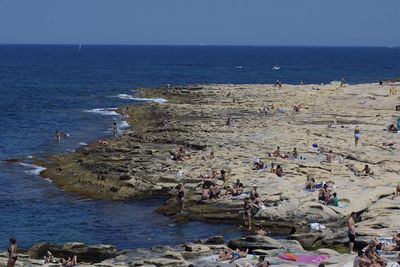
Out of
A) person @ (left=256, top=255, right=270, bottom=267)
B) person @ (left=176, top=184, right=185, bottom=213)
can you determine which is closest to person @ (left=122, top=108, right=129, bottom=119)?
person @ (left=176, top=184, right=185, bottom=213)

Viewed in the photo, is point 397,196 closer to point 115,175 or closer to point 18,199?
point 115,175

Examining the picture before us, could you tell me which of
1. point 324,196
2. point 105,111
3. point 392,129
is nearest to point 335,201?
point 324,196

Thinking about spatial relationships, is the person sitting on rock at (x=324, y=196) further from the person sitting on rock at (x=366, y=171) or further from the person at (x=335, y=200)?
the person sitting on rock at (x=366, y=171)

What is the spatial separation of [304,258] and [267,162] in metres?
16.3

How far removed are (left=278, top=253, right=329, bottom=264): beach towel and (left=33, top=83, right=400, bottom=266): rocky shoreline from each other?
113 inches

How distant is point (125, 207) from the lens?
36.9 meters

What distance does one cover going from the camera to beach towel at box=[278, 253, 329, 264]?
24016mm

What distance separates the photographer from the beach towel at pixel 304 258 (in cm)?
2402

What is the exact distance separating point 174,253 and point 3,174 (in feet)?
75.0

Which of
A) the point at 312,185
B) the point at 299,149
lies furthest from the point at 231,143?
the point at 312,185

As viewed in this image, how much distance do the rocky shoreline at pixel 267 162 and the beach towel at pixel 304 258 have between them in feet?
9.43

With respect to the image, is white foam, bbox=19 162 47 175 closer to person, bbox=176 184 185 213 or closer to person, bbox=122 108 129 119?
person, bbox=176 184 185 213

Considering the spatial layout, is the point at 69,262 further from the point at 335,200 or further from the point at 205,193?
the point at 335,200

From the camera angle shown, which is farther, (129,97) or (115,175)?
(129,97)
